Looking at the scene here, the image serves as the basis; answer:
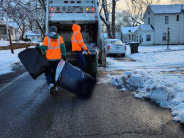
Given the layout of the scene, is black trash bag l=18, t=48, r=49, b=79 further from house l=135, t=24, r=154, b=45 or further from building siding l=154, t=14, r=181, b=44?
building siding l=154, t=14, r=181, b=44

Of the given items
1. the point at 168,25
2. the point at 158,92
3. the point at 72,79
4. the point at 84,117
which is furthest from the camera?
the point at 168,25

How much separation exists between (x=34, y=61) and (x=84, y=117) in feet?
7.25

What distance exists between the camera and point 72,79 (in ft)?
15.4

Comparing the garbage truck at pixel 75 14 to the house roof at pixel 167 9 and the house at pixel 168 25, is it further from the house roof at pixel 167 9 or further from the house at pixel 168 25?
the house roof at pixel 167 9

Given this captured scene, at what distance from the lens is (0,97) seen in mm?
5055

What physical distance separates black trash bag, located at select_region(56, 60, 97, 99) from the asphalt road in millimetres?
220

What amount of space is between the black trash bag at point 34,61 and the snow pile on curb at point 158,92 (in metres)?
2.31

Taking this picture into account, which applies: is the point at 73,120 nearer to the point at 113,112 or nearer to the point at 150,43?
the point at 113,112

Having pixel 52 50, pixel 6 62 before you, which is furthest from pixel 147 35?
pixel 52 50

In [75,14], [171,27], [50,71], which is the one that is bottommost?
[50,71]

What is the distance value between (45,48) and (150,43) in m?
31.7

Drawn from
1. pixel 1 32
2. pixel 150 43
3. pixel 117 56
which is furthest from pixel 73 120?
pixel 1 32

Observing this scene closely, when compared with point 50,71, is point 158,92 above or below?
below

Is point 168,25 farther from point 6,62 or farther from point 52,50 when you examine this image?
point 52,50
